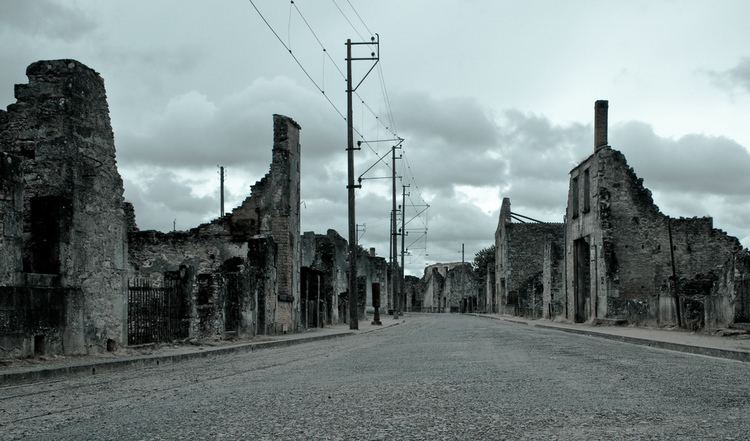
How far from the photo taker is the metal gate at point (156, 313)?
50.9 feet

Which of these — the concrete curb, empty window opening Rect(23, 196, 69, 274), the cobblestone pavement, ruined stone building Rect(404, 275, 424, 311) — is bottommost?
ruined stone building Rect(404, 275, 424, 311)

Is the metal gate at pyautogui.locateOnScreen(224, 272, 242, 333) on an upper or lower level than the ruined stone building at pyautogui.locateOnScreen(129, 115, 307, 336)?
lower

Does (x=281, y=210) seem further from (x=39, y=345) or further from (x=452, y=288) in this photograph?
(x=452, y=288)

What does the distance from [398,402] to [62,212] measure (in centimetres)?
855

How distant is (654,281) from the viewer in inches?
1244

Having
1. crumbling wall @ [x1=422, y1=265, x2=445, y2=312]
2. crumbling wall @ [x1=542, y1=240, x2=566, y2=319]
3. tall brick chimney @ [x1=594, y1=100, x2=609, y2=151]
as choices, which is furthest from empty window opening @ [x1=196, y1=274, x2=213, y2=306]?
crumbling wall @ [x1=422, y1=265, x2=445, y2=312]

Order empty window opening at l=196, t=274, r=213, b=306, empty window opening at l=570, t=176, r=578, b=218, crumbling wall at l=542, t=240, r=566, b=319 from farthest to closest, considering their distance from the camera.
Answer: crumbling wall at l=542, t=240, r=566, b=319
empty window opening at l=570, t=176, r=578, b=218
empty window opening at l=196, t=274, r=213, b=306

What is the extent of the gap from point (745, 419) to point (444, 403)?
243 cm

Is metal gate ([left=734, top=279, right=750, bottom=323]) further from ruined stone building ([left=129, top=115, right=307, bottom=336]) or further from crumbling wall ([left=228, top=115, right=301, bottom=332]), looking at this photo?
crumbling wall ([left=228, top=115, right=301, bottom=332])

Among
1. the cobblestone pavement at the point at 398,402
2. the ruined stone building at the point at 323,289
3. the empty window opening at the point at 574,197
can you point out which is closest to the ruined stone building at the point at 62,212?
the cobblestone pavement at the point at 398,402

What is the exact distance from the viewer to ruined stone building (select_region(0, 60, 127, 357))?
38.4ft

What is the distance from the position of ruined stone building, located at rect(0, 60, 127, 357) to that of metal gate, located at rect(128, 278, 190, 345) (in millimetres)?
1087

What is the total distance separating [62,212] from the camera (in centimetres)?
1303

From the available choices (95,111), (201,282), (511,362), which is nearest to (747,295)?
(511,362)
